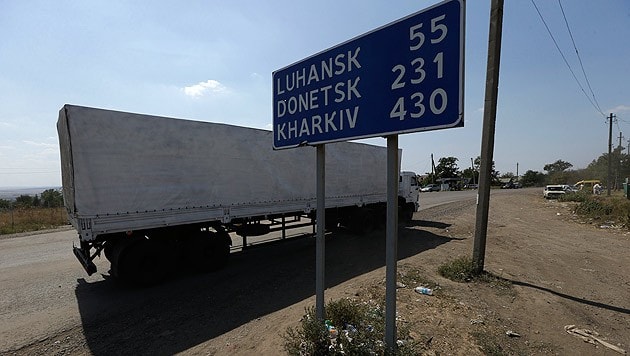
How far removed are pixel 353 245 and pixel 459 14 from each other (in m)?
8.36

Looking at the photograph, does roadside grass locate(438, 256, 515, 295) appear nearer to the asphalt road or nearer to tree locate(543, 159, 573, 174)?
the asphalt road

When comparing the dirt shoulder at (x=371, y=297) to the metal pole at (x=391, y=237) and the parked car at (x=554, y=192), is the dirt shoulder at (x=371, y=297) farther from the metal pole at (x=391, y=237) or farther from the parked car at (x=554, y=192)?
the parked car at (x=554, y=192)

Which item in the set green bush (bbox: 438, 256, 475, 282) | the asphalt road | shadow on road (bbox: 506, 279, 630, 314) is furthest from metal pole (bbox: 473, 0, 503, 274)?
the asphalt road

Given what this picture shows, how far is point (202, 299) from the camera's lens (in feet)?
18.4

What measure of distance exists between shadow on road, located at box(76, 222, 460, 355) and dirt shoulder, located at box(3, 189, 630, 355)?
0.06 ft

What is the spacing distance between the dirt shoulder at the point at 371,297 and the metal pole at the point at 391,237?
1.10 meters

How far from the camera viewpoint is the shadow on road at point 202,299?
14.1ft

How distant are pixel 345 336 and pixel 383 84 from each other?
7.61 feet

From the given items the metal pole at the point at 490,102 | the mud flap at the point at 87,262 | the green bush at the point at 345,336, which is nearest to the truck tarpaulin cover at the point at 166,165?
the mud flap at the point at 87,262

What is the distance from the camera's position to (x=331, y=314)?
12.5 feet

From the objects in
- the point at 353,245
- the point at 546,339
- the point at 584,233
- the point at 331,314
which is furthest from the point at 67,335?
the point at 584,233

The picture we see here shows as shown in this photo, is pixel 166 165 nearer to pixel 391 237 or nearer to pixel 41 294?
pixel 41 294

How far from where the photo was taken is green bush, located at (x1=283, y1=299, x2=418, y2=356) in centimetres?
292

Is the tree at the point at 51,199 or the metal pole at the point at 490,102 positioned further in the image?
the tree at the point at 51,199
